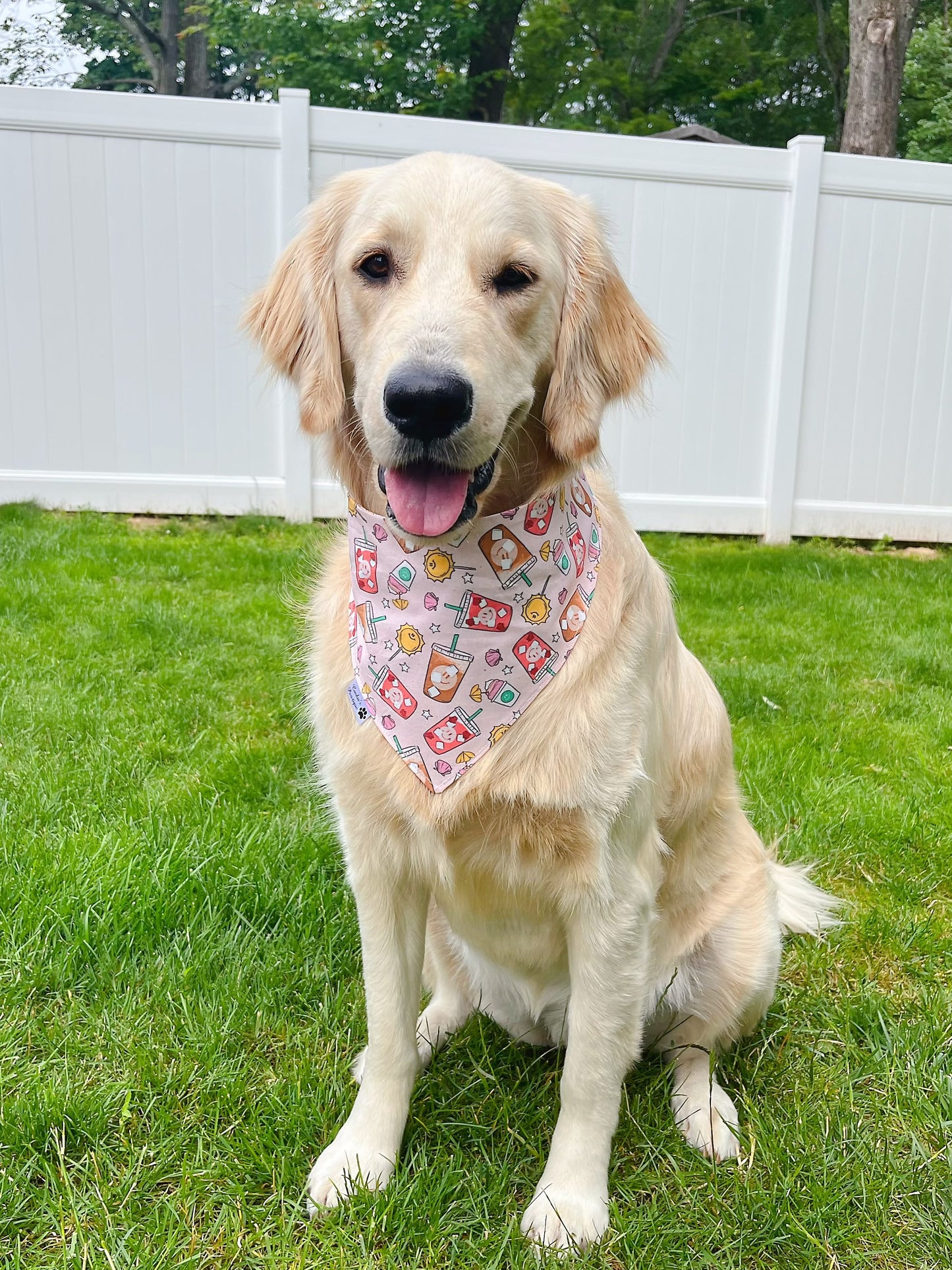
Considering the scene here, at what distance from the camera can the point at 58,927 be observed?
2.08 metres

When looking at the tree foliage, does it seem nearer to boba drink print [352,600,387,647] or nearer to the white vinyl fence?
the white vinyl fence

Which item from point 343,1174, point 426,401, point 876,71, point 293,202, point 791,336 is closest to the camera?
point 426,401

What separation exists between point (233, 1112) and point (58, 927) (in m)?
0.63

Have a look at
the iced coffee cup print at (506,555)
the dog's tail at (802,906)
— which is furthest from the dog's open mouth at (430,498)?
the dog's tail at (802,906)

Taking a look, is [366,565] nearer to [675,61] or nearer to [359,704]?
[359,704]

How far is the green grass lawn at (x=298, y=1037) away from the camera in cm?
152

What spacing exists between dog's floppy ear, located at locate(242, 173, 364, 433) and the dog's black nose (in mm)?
331

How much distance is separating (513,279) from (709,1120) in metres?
1.53

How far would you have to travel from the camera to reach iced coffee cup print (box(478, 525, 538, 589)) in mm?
1628

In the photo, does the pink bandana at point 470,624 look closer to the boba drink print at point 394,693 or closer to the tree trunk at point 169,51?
the boba drink print at point 394,693

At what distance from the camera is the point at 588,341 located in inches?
68.7

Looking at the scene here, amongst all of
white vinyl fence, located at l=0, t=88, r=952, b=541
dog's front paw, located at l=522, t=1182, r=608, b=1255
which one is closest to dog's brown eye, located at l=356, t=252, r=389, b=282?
dog's front paw, located at l=522, t=1182, r=608, b=1255

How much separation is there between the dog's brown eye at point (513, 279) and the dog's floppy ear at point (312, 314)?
311 mm

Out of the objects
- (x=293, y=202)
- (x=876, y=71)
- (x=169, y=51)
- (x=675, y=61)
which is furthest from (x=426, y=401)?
(x=675, y=61)
